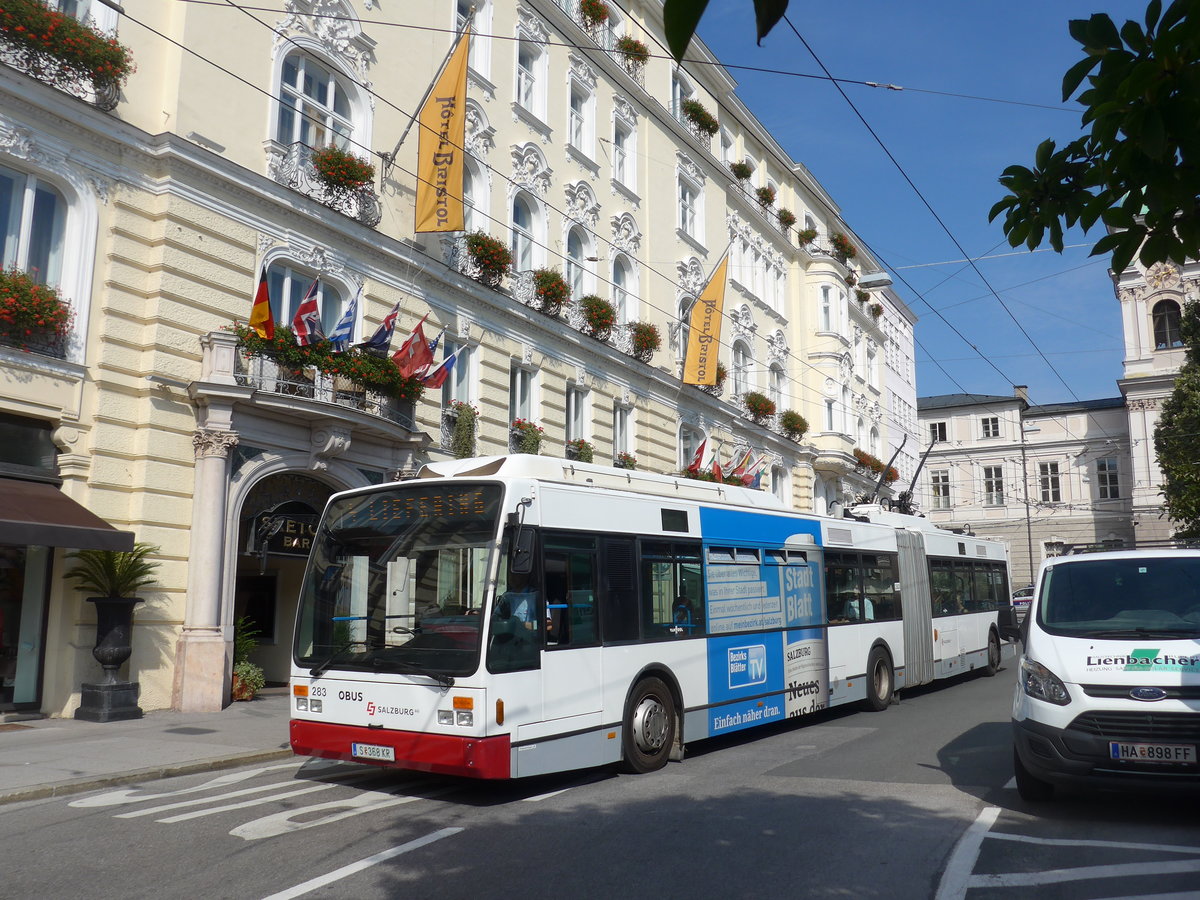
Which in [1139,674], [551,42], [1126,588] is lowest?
[1139,674]

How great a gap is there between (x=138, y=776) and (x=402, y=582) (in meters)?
3.39

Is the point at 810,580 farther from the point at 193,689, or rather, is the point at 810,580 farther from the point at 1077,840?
the point at 193,689

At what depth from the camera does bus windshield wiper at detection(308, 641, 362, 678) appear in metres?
9.34

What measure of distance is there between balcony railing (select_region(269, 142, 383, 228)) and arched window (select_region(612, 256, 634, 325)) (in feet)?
32.0

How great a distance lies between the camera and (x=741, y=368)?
3528 cm

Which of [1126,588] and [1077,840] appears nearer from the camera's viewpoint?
[1077,840]

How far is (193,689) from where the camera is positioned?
14523mm

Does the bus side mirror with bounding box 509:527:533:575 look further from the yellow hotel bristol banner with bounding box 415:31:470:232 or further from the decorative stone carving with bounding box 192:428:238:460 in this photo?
the yellow hotel bristol banner with bounding box 415:31:470:232

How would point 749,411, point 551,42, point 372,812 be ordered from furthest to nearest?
point 749,411 → point 551,42 → point 372,812

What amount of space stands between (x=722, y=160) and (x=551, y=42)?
1146 cm

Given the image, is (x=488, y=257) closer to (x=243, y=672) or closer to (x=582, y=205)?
(x=582, y=205)

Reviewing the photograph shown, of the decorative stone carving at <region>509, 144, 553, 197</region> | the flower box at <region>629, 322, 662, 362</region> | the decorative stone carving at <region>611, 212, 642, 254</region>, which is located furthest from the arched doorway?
the decorative stone carving at <region>611, 212, 642, 254</region>

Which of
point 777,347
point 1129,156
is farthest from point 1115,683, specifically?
point 777,347

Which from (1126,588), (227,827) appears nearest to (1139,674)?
(1126,588)
